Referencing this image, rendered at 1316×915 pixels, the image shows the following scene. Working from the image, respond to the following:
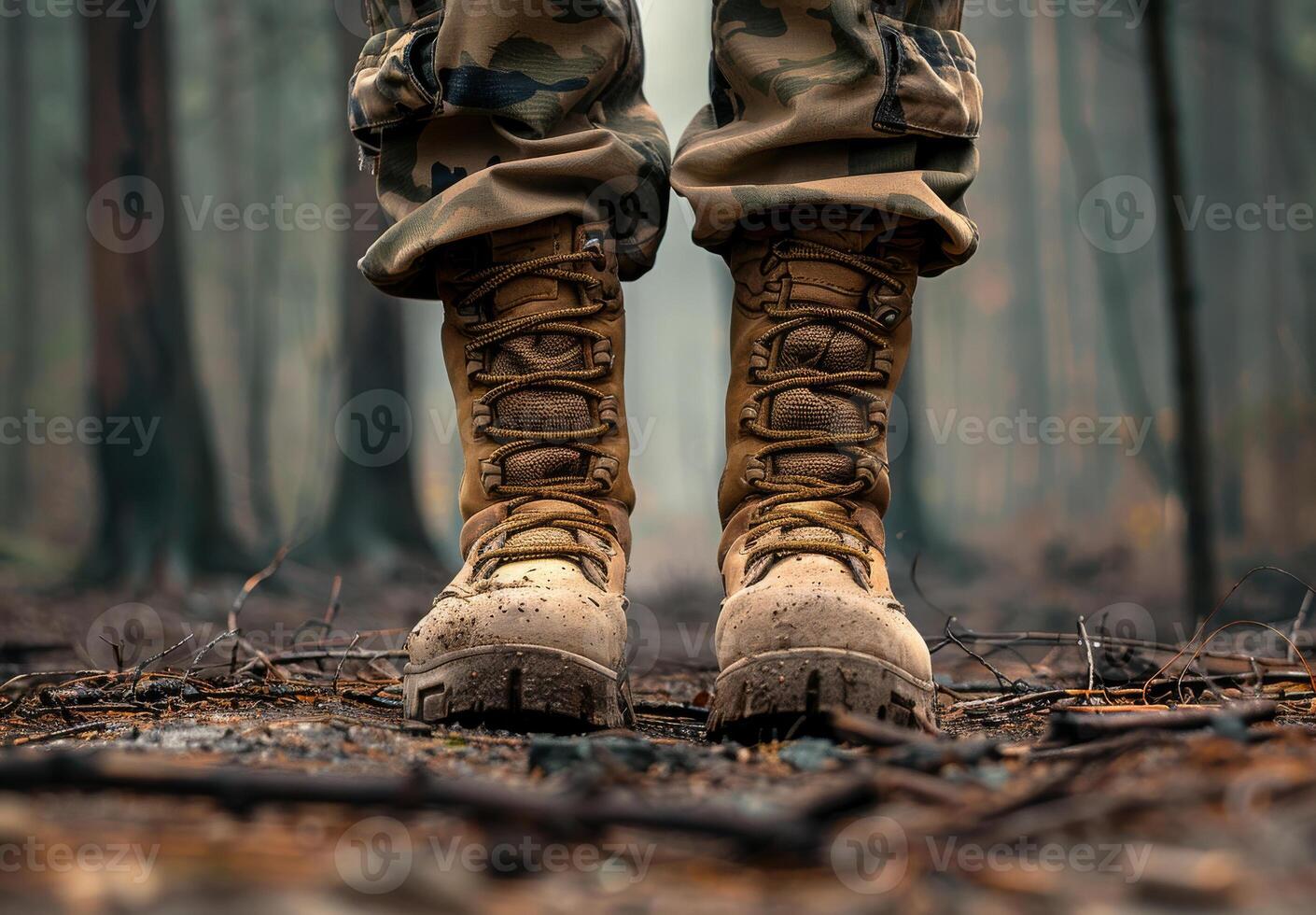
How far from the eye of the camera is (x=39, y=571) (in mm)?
8312

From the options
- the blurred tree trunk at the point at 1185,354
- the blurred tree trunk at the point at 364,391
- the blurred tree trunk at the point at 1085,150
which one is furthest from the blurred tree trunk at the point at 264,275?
the blurred tree trunk at the point at 1185,354

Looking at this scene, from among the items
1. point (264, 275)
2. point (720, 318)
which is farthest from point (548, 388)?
point (264, 275)

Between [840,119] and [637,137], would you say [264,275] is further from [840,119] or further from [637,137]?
[840,119]

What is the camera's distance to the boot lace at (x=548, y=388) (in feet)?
6.15

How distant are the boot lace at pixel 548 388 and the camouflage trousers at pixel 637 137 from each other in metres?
0.09

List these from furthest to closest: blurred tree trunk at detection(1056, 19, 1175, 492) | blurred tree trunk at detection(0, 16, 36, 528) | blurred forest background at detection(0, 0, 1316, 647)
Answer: blurred tree trunk at detection(0, 16, 36, 528) → blurred tree trunk at detection(1056, 19, 1175, 492) → blurred forest background at detection(0, 0, 1316, 647)

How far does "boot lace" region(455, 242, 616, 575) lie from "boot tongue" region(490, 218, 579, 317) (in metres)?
0.01

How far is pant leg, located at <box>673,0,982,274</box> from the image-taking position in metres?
1.82

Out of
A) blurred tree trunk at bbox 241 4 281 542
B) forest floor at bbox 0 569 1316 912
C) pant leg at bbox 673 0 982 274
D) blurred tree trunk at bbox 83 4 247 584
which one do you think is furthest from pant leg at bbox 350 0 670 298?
blurred tree trunk at bbox 241 4 281 542

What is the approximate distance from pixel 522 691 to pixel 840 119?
100cm

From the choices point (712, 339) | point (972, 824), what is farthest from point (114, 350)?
point (712, 339)

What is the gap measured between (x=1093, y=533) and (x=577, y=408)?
661 inches

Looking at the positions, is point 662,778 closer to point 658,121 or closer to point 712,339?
point 658,121

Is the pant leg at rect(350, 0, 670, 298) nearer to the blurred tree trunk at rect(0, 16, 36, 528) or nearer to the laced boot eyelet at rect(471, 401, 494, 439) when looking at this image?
the laced boot eyelet at rect(471, 401, 494, 439)
